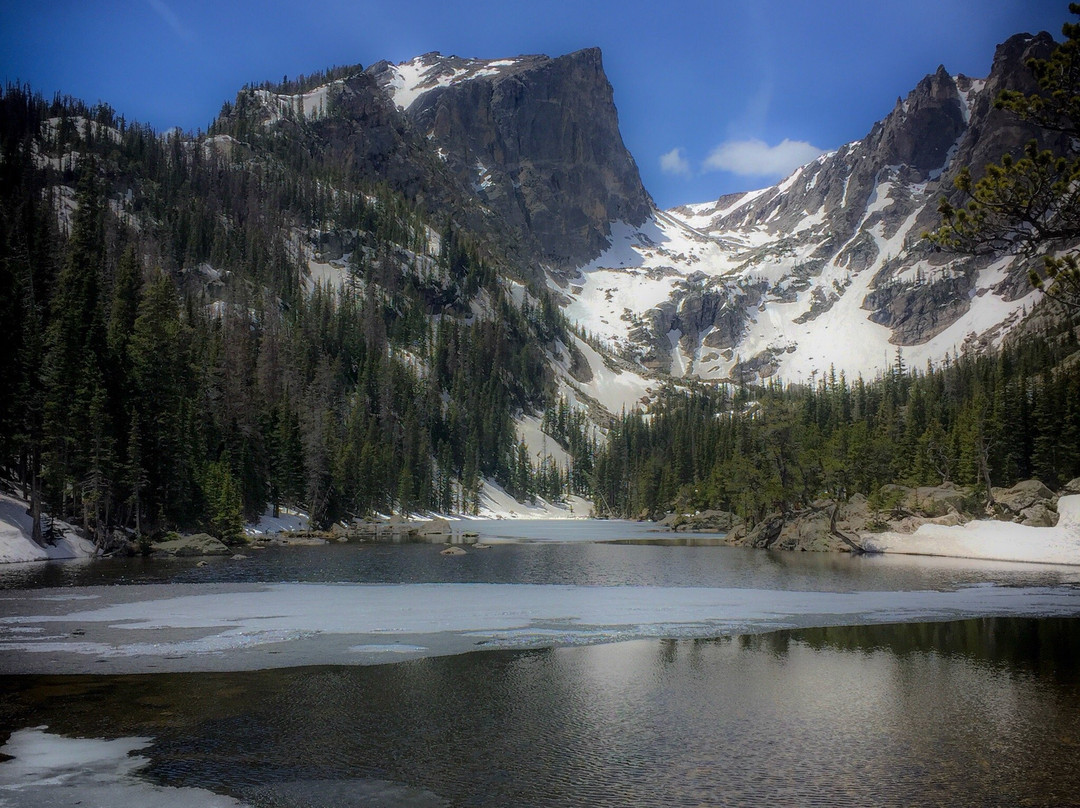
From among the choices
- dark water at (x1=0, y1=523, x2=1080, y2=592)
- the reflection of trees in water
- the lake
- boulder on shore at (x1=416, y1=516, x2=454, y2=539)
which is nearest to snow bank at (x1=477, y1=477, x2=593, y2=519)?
boulder on shore at (x1=416, y1=516, x2=454, y2=539)

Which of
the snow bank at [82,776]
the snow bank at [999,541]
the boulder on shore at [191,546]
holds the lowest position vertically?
the snow bank at [82,776]

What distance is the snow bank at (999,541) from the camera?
2146 inches

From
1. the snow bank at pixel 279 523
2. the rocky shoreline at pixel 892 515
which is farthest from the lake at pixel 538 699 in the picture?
the snow bank at pixel 279 523

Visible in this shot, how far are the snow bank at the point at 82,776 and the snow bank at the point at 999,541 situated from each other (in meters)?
61.1

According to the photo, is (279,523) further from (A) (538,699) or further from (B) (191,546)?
(A) (538,699)

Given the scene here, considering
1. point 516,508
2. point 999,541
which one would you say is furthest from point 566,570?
point 516,508

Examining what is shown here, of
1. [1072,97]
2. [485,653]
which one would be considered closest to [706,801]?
[485,653]

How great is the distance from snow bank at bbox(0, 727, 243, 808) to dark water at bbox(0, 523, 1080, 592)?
24.7 m

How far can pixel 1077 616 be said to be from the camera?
2708cm

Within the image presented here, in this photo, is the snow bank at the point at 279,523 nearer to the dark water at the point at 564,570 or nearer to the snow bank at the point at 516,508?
the dark water at the point at 564,570

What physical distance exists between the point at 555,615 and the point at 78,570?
28.9 metres

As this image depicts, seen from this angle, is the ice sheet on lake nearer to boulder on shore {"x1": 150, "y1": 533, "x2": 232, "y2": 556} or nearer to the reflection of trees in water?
the reflection of trees in water

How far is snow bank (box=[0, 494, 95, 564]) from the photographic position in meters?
43.7

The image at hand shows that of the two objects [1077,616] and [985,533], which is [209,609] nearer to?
[1077,616]
